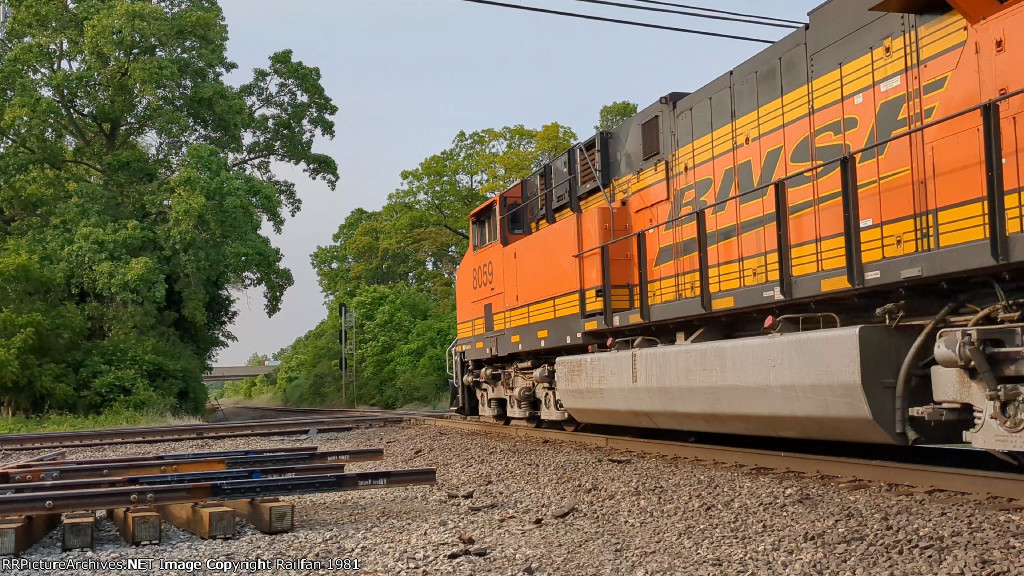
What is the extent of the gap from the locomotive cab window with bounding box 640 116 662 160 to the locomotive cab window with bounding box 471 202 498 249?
3.83 meters

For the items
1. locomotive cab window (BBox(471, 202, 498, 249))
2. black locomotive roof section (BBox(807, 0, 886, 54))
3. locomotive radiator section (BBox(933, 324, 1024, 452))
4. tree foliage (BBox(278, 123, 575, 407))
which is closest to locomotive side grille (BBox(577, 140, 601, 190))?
locomotive cab window (BBox(471, 202, 498, 249))

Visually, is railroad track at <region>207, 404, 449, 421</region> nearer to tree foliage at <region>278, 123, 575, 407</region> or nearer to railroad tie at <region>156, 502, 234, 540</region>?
tree foliage at <region>278, 123, 575, 407</region>

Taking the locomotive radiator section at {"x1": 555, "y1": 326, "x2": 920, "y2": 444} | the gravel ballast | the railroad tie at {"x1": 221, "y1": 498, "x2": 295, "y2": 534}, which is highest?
the locomotive radiator section at {"x1": 555, "y1": 326, "x2": 920, "y2": 444}

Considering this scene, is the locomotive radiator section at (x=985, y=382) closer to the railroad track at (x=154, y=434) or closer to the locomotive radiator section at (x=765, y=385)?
the locomotive radiator section at (x=765, y=385)

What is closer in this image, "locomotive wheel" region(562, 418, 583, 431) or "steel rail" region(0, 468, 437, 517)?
"steel rail" region(0, 468, 437, 517)

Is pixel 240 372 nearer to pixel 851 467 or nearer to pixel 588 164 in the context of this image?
pixel 588 164

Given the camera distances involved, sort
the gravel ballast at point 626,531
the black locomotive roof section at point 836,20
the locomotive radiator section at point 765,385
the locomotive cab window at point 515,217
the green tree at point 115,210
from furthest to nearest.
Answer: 1. the green tree at point 115,210
2. the locomotive cab window at point 515,217
3. the black locomotive roof section at point 836,20
4. the locomotive radiator section at point 765,385
5. the gravel ballast at point 626,531

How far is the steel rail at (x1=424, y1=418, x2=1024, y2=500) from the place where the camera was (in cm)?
553

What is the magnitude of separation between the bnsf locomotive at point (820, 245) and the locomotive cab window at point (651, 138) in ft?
0.10

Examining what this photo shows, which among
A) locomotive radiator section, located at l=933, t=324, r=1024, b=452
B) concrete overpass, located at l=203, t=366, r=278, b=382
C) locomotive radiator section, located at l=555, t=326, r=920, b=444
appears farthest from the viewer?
concrete overpass, located at l=203, t=366, r=278, b=382

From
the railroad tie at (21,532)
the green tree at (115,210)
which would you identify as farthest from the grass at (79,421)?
the railroad tie at (21,532)

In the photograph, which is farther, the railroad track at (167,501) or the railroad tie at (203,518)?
the railroad tie at (203,518)

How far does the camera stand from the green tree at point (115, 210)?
811 inches

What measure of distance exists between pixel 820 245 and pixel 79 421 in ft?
56.4
